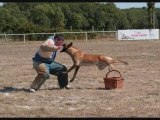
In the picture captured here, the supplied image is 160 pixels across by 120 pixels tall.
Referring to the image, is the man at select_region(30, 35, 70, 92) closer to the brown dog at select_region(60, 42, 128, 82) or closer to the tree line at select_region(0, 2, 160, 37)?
the brown dog at select_region(60, 42, 128, 82)

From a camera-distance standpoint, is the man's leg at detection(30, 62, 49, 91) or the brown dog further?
the brown dog

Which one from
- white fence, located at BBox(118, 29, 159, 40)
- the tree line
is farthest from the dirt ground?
the tree line

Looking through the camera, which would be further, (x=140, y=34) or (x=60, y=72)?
(x=140, y=34)

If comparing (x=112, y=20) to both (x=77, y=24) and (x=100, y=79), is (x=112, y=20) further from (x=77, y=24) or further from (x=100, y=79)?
(x=100, y=79)

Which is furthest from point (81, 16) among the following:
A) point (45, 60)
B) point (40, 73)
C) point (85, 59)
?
point (40, 73)

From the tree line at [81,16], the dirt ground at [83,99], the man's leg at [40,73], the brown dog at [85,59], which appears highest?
the tree line at [81,16]

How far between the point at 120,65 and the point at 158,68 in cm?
206

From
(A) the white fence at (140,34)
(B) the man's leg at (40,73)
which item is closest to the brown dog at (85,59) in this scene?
(B) the man's leg at (40,73)

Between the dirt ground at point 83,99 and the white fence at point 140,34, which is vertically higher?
the white fence at point 140,34

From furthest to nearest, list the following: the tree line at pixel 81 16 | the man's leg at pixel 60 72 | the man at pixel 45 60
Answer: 1. the tree line at pixel 81 16
2. the man's leg at pixel 60 72
3. the man at pixel 45 60

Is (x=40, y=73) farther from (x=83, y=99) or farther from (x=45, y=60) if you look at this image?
(x=83, y=99)

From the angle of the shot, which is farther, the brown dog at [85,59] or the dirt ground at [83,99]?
the brown dog at [85,59]

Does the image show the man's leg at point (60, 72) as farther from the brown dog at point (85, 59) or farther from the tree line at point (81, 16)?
the tree line at point (81, 16)

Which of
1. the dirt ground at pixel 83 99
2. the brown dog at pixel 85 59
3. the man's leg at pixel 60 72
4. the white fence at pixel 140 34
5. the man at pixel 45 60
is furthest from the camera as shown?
the white fence at pixel 140 34
